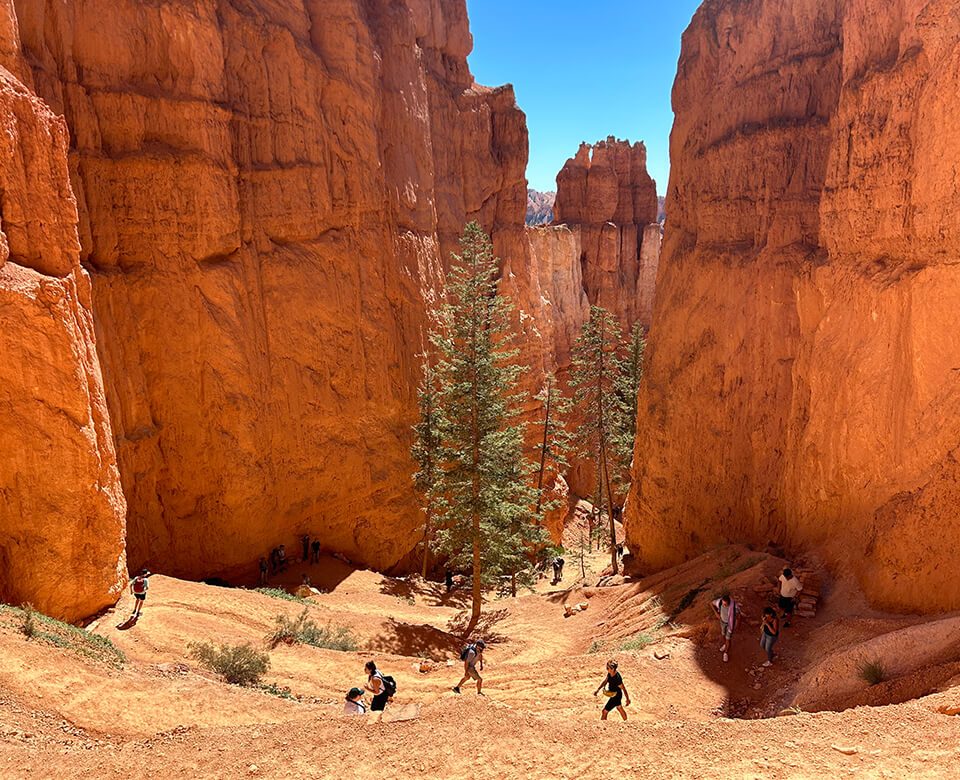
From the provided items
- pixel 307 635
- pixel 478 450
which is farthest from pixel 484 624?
pixel 307 635

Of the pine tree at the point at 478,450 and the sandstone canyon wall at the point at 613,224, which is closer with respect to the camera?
the pine tree at the point at 478,450

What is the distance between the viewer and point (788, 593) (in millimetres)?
10859

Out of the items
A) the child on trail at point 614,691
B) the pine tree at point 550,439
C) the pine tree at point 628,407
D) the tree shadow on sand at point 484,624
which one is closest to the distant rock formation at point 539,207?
the pine tree at point 628,407

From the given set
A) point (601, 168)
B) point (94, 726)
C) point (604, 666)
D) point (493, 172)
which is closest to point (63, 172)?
point (94, 726)

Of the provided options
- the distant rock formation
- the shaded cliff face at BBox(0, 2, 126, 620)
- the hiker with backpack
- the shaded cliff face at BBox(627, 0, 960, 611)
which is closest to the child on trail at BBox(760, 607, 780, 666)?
the shaded cliff face at BBox(627, 0, 960, 611)

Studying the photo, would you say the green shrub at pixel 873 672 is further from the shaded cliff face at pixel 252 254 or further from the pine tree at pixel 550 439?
the pine tree at pixel 550 439

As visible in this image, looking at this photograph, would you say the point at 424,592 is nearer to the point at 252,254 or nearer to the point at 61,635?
the point at 252,254

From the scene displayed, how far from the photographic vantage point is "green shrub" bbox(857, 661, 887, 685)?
7.75 metres

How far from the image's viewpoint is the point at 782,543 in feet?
44.1

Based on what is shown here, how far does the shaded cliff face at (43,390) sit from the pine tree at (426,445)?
11034mm

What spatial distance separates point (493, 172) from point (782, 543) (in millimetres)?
23844

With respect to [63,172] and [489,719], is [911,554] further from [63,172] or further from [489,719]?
[63,172]

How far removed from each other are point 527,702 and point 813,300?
30.9 feet

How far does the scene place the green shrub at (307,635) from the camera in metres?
13.3
